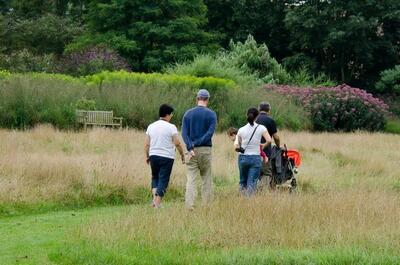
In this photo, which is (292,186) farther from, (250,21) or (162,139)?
(250,21)

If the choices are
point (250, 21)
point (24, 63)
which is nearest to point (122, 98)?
point (24, 63)

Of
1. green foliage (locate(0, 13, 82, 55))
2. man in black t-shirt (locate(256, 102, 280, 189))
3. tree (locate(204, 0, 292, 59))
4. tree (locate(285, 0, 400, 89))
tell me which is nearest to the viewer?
man in black t-shirt (locate(256, 102, 280, 189))

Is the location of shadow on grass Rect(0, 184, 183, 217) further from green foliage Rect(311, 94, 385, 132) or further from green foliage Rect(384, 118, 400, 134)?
green foliage Rect(384, 118, 400, 134)

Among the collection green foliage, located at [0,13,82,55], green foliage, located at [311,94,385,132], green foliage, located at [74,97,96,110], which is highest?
green foliage, located at [0,13,82,55]

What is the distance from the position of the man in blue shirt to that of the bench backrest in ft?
49.3

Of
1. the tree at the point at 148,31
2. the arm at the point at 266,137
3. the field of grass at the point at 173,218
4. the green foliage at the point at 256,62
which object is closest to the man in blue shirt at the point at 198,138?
the field of grass at the point at 173,218

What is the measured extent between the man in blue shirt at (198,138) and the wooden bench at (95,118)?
14857 mm

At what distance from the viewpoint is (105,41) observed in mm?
46375

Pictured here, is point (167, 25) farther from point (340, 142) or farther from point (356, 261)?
point (356, 261)

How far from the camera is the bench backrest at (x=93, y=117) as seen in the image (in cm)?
2784

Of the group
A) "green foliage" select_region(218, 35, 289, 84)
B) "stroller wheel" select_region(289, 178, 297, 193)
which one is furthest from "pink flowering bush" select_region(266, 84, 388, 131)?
"stroller wheel" select_region(289, 178, 297, 193)

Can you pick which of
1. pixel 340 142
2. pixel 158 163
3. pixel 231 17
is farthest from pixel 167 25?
pixel 158 163

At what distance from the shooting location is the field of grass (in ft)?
30.9

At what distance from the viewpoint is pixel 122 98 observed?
29984 mm
